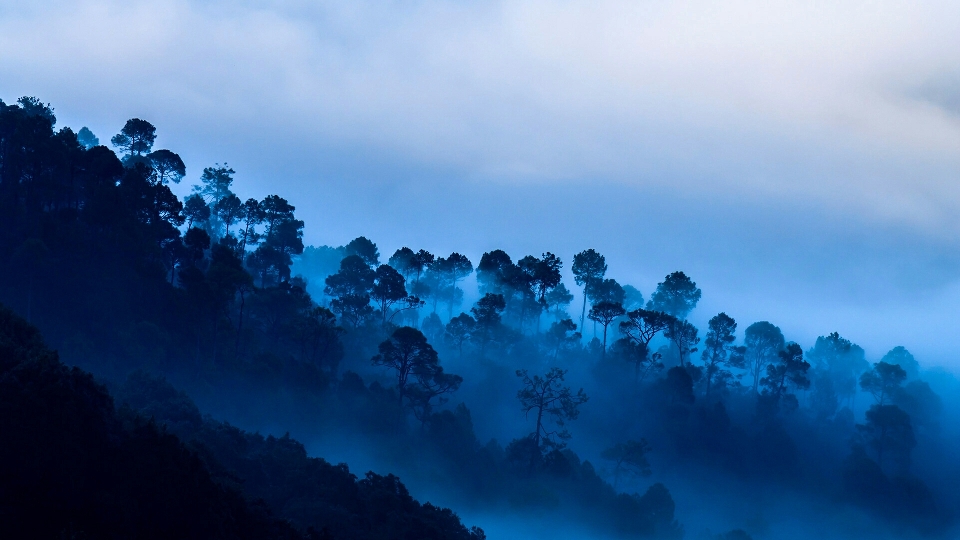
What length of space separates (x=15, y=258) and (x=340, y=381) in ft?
93.3

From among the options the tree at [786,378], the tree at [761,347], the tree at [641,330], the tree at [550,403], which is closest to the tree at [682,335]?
the tree at [641,330]

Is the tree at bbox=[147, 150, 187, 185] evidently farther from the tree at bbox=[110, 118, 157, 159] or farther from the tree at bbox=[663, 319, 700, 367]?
the tree at bbox=[663, 319, 700, 367]

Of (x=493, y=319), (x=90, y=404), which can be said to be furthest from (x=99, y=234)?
(x=493, y=319)

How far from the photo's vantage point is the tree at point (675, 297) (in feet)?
415

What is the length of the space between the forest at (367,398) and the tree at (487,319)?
0.84 feet

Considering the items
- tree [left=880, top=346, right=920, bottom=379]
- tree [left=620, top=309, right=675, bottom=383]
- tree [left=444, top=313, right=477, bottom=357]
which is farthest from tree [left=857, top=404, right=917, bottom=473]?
tree [left=444, top=313, right=477, bottom=357]

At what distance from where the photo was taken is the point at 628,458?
91.2 m

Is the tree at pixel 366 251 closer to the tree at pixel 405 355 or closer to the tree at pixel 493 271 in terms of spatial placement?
the tree at pixel 493 271

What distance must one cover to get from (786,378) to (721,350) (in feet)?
31.3

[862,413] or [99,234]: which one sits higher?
[862,413]

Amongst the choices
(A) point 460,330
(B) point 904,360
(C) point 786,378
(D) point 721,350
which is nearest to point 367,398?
(A) point 460,330

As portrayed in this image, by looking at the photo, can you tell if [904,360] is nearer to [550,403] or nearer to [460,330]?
[550,403]

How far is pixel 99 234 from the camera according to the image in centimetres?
7081

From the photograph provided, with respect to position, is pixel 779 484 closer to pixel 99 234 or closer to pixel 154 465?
pixel 99 234
